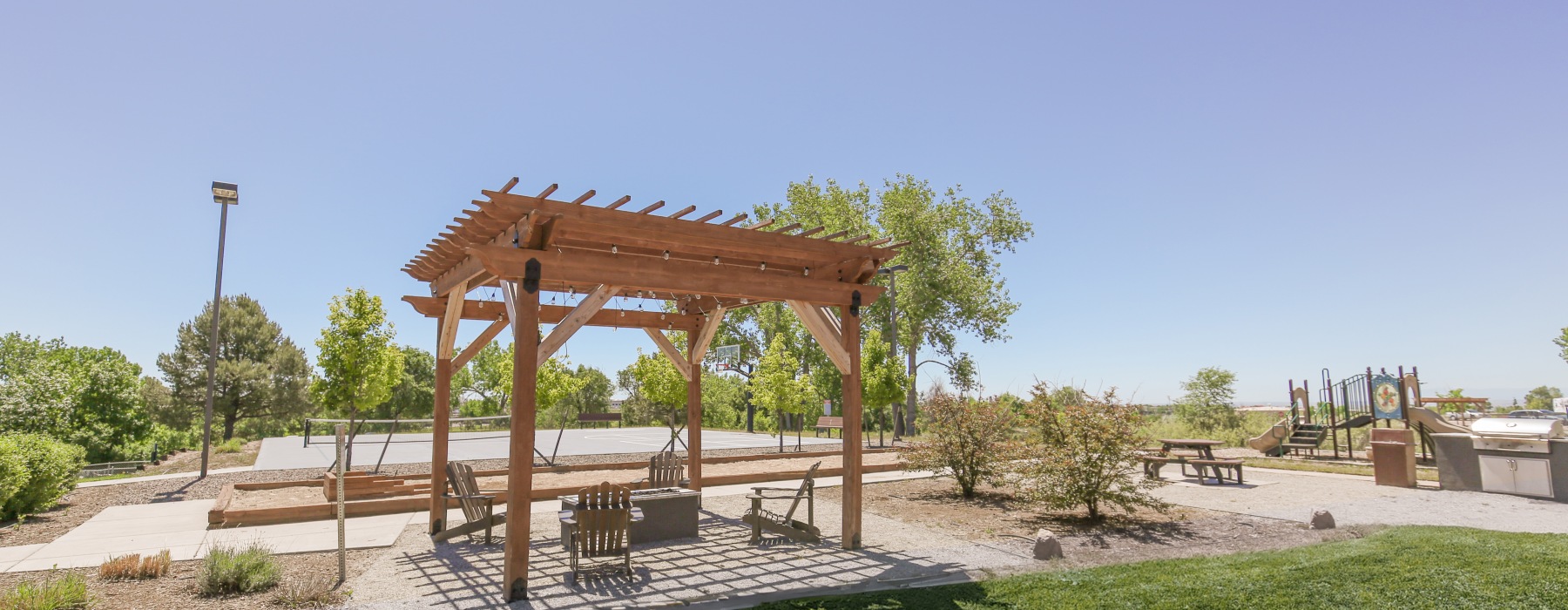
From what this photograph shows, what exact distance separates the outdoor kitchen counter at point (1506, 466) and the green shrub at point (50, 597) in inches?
649

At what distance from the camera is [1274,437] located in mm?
18859

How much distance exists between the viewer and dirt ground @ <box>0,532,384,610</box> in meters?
5.26

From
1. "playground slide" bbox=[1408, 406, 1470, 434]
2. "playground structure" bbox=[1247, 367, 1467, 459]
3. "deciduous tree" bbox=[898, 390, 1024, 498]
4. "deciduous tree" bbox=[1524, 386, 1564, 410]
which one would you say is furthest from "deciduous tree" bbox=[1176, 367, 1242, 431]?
"deciduous tree" bbox=[1524, 386, 1564, 410]

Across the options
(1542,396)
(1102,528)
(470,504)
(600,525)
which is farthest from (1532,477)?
(1542,396)

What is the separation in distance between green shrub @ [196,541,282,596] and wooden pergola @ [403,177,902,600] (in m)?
1.91

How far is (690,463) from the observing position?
10.3 meters

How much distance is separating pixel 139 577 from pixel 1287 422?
22.1 meters

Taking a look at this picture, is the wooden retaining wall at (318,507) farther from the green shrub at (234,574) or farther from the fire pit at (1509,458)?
the fire pit at (1509,458)

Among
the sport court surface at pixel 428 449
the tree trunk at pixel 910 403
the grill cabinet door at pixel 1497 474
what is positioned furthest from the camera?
the tree trunk at pixel 910 403

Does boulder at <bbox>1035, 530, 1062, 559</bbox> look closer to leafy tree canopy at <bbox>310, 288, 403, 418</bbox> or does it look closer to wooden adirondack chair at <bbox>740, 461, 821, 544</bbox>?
wooden adirondack chair at <bbox>740, 461, 821, 544</bbox>

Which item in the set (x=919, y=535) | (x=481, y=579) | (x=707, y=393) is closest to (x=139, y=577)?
(x=481, y=579)

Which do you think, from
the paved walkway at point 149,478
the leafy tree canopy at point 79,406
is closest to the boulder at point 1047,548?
the paved walkway at point 149,478

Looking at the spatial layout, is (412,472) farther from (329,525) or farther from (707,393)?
(707,393)

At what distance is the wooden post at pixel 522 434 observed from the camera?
561 centimetres
